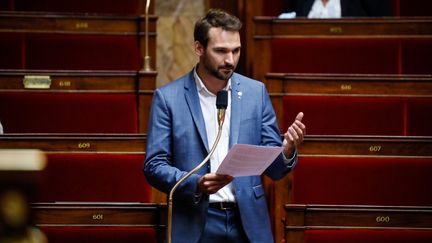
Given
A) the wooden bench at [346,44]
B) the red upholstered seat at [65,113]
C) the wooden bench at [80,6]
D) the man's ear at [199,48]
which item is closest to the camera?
the man's ear at [199,48]

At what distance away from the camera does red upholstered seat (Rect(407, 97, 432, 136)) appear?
1.04 m

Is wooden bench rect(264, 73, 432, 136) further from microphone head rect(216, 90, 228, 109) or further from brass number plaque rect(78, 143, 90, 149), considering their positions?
microphone head rect(216, 90, 228, 109)

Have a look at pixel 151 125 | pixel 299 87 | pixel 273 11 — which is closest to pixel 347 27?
pixel 299 87

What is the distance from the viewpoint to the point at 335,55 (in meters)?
1.16

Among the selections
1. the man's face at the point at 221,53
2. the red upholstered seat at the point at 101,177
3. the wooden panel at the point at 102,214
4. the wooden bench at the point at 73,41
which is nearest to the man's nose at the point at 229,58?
the man's face at the point at 221,53

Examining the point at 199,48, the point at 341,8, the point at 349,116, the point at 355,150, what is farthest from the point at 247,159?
the point at 341,8

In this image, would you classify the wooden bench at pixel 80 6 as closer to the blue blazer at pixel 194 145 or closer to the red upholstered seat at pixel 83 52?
the red upholstered seat at pixel 83 52

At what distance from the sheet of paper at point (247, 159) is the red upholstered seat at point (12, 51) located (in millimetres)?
620

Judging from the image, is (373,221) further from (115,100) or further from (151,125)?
(115,100)

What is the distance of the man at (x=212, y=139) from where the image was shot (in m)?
0.66

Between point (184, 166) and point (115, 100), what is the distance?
385 millimetres

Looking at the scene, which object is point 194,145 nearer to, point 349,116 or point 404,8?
point 349,116

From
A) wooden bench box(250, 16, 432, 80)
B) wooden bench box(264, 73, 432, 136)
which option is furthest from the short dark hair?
wooden bench box(250, 16, 432, 80)

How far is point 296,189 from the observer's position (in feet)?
3.02
